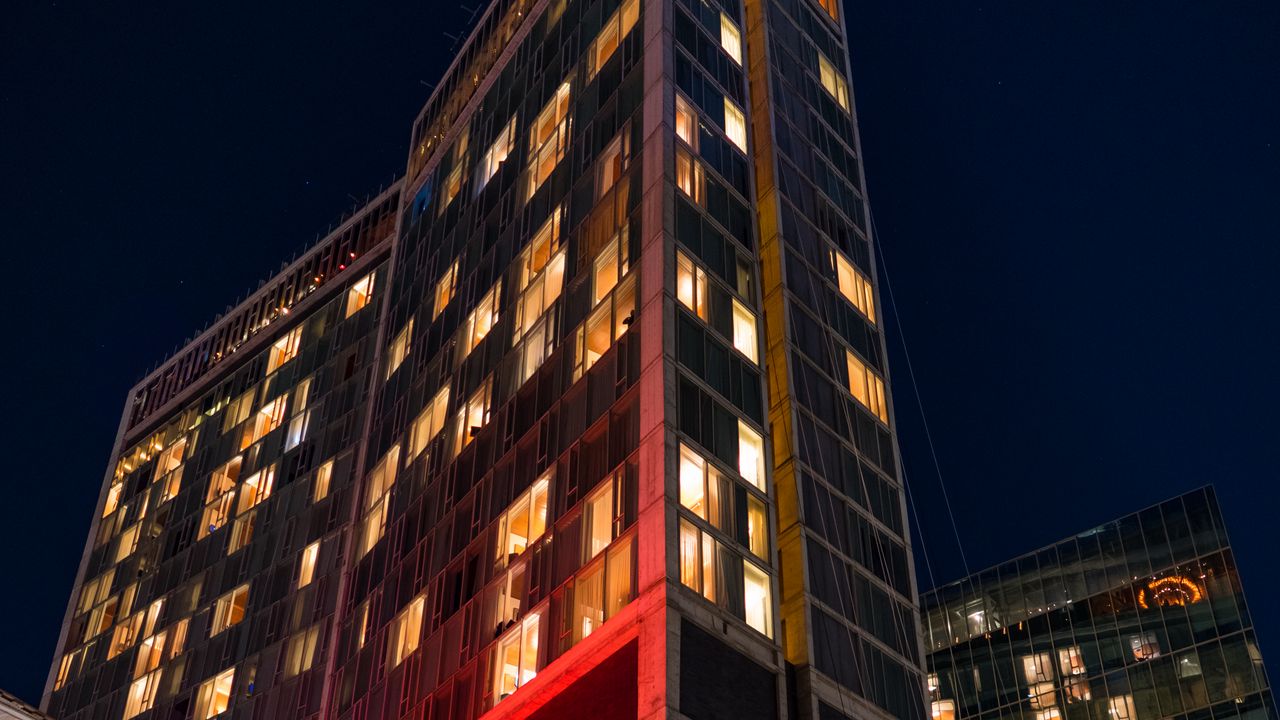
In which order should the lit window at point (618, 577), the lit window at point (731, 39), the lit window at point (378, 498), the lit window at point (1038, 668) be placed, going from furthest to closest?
the lit window at point (1038, 668) → the lit window at point (378, 498) → the lit window at point (731, 39) → the lit window at point (618, 577)

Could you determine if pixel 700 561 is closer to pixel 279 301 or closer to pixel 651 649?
pixel 651 649

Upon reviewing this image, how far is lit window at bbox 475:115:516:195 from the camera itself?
7106cm

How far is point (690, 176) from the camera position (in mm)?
54938

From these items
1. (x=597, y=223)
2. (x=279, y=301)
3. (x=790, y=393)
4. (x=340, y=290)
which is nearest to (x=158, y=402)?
(x=279, y=301)

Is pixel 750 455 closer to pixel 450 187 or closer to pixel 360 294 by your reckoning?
pixel 450 187

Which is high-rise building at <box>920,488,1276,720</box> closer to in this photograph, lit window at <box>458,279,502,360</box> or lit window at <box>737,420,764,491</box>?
lit window at <box>737,420,764,491</box>

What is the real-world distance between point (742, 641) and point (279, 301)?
216 feet

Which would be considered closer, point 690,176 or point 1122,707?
point 690,176

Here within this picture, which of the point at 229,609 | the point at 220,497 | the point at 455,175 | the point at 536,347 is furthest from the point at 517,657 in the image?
the point at 220,497

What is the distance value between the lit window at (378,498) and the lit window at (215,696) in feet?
49.7

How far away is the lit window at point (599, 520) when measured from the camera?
46.3 meters

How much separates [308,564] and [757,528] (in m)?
37.7

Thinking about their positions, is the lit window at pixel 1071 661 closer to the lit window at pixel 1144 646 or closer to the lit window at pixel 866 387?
the lit window at pixel 1144 646

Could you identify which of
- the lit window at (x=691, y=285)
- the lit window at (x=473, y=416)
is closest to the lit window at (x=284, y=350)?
the lit window at (x=473, y=416)
